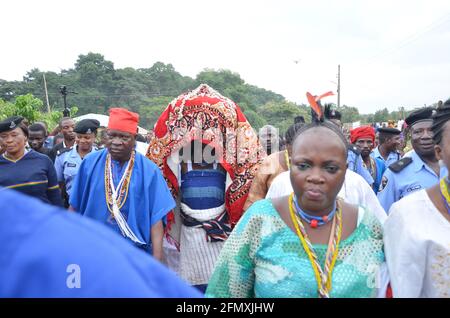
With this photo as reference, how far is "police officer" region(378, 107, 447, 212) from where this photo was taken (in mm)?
3986

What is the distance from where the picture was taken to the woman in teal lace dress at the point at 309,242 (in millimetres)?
1919

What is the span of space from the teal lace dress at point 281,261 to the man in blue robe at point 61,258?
121 cm

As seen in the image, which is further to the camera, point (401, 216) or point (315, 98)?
point (315, 98)

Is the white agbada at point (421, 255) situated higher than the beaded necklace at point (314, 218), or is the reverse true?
the beaded necklace at point (314, 218)

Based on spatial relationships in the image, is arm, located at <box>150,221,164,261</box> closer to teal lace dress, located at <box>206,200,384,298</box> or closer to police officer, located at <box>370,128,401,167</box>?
teal lace dress, located at <box>206,200,384,298</box>

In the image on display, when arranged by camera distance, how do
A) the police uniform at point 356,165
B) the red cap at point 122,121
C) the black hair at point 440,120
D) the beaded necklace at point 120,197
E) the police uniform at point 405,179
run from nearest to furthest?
the black hair at point 440,120 → the beaded necklace at point 120,197 → the red cap at point 122,121 → the police uniform at point 405,179 → the police uniform at point 356,165

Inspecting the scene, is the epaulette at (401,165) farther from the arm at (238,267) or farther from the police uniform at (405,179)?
the arm at (238,267)

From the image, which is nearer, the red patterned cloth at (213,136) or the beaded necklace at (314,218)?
the beaded necklace at (314,218)

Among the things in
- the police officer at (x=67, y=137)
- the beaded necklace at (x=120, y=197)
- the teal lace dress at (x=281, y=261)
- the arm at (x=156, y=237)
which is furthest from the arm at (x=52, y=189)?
the teal lace dress at (x=281, y=261)
